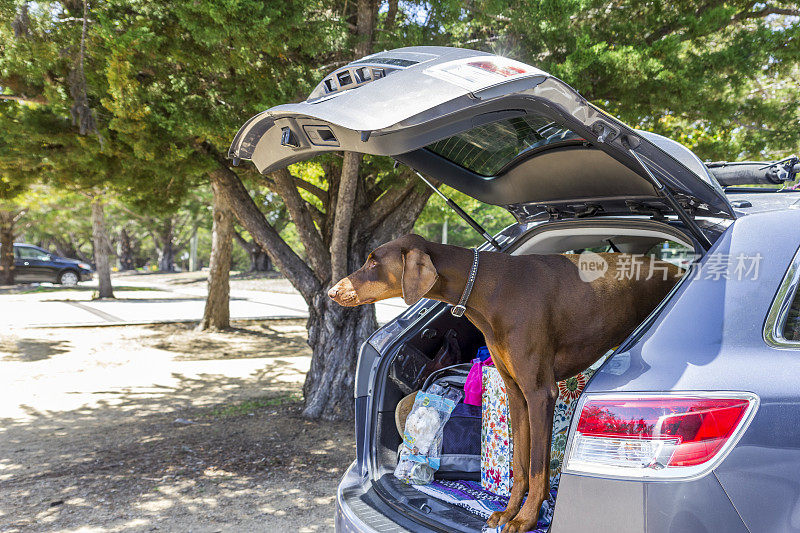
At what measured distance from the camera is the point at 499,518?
7.55 feet

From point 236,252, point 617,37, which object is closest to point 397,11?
point 617,37

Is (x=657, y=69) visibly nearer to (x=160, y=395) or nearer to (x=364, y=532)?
(x=364, y=532)

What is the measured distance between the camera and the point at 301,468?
505cm

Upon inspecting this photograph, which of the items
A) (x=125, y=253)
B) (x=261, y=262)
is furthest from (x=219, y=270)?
(x=125, y=253)

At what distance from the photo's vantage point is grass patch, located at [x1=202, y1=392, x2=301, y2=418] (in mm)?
6684

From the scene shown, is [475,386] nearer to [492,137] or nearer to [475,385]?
[475,385]

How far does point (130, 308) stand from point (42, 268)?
1305 cm

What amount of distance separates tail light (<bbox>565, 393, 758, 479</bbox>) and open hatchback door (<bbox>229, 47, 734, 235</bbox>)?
80 cm

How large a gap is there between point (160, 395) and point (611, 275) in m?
6.61

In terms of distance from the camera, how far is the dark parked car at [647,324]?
5.23 ft

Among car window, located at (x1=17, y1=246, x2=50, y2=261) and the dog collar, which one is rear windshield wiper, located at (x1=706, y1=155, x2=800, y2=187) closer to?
the dog collar

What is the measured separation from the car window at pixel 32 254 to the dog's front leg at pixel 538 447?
29925mm

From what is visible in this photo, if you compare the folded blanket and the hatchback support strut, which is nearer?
the hatchback support strut

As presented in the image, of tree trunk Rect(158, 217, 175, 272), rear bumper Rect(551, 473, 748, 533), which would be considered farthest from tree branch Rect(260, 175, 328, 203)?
tree trunk Rect(158, 217, 175, 272)
